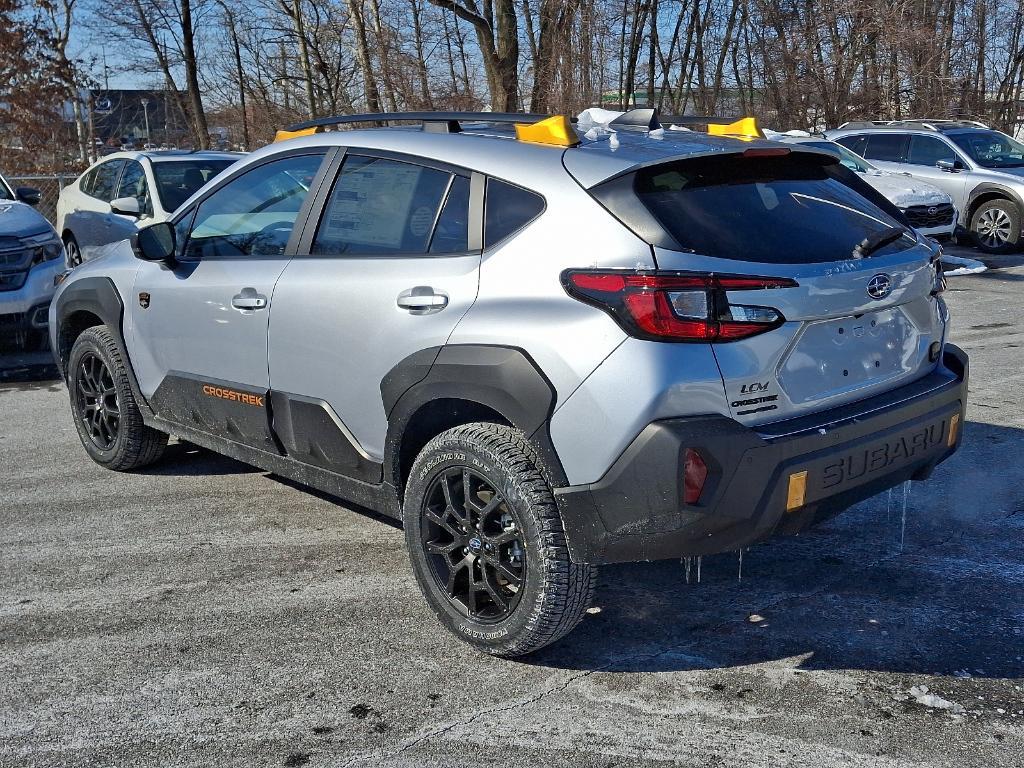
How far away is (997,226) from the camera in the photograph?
14.4 m

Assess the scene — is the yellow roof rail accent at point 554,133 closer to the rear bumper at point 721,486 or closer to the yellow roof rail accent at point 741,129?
the yellow roof rail accent at point 741,129

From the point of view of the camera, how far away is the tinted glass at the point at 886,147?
1544 centimetres

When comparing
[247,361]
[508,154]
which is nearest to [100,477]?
[247,361]

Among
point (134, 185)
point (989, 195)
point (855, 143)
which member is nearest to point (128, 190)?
point (134, 185)

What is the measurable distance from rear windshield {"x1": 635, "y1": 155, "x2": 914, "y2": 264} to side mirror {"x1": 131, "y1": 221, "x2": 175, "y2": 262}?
92.8 inches

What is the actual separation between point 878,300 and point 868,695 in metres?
1.25

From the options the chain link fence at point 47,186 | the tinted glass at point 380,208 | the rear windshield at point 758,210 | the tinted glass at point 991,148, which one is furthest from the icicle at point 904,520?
the chain link fence at point 47,186

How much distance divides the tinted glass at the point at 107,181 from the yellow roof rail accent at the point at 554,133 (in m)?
9.23

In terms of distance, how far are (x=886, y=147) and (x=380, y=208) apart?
13.5 metres

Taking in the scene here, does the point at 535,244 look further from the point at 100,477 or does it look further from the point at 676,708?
the point at 100,477

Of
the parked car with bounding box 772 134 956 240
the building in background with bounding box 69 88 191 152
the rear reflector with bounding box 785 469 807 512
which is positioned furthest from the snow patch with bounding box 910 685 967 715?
the building in background with bounding box 69 88 191 152

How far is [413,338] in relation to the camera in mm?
3553

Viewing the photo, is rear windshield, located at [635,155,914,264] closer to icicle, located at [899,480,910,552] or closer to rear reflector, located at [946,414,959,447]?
rear reflector, located at [946,414,959,447]

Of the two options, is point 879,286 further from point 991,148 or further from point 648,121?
point 991,148
